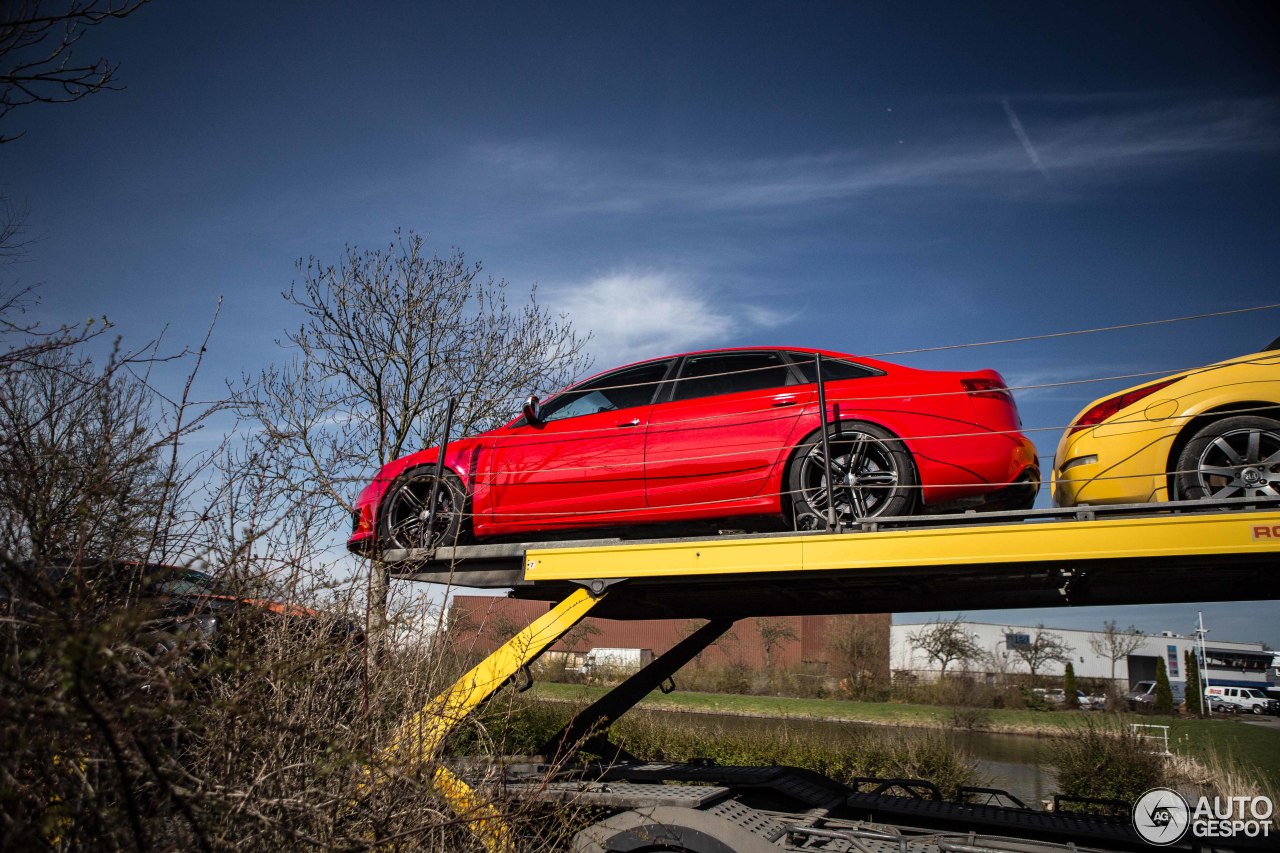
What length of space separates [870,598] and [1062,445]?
1.45 metres

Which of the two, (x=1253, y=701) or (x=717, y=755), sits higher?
(x=717, y=755)

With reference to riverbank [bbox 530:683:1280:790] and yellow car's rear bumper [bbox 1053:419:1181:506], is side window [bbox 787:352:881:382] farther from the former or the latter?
riverbank [bbox 530:683:1280:790]

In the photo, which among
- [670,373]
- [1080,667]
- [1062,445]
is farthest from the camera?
[1080,667]

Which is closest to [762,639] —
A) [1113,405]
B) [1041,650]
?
[1041,650]

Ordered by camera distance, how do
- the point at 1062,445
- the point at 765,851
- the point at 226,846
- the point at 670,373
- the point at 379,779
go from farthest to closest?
the point at 670,373 → the point at 1062,445 → the point at 765,851 → the point at 379,779 → the point at 226,846

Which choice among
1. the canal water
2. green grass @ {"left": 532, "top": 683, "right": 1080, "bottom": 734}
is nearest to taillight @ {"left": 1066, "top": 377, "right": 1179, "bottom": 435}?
the canal water

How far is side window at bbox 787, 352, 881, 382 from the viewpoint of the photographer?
16.4 ft

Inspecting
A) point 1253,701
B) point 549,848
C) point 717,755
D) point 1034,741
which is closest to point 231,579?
point 549,848

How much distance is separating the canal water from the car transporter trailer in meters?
6.14

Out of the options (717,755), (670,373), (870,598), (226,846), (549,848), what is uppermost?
(670,373)

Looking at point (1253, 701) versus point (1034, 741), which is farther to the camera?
point (1253, 701)

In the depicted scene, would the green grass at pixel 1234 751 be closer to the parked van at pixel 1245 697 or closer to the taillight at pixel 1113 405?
the taillight at pixel 1113 405

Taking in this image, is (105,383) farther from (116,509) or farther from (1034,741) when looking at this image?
(1034,741)

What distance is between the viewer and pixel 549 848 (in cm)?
381
